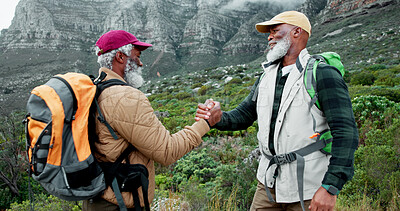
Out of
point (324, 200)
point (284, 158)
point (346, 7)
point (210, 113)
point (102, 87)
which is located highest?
point (346, 7)

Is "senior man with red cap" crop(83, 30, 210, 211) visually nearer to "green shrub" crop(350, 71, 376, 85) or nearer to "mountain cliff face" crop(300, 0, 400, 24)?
"green shrub" crop(350, 71, 376, 85)

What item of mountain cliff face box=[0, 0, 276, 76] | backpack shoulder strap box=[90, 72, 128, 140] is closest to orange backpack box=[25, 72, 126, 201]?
backpack shoulder strap box=[90, 72, 128, 140]

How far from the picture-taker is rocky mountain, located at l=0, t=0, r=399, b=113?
5734 centimetres

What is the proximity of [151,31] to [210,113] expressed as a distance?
9612 centimetres

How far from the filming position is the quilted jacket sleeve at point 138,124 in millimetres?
1638

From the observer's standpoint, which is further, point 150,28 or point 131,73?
point 150,28

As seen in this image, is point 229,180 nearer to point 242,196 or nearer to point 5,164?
point 242,196

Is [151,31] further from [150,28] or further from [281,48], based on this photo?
[281,48]

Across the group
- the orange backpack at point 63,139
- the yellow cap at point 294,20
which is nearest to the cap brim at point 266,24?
the yellow cap at point 294,20

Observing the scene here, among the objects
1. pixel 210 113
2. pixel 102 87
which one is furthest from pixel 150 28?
pixel 102 87

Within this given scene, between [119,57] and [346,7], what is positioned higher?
[346,7]

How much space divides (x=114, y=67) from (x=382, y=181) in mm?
3968

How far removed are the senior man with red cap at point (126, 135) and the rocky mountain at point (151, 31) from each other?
49966mm

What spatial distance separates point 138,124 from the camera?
165cm
